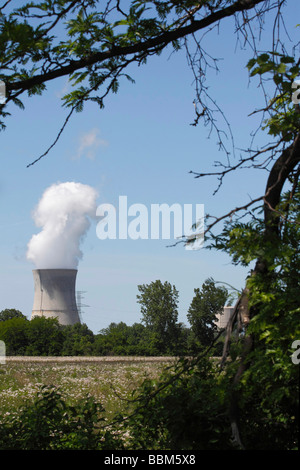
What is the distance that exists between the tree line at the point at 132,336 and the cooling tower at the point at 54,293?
120cm

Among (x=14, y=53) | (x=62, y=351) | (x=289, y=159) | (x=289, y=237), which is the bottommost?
(x=62, y=351)

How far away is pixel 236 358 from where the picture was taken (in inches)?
143

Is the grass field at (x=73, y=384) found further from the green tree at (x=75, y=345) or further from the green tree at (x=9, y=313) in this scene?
the green tree at (x=9, y=313)

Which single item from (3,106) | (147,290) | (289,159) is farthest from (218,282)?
(147,290)

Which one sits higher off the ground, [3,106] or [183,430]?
[3,106]

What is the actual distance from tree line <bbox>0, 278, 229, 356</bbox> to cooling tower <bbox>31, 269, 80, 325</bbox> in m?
1.20

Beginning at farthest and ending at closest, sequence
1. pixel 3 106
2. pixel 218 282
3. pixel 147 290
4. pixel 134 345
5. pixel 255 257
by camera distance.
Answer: pixel 147 290 < pixel 134 345 < pixel 3 106 < pixel 218 282 < pixel 255 257

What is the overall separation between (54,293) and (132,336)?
6.00 metres

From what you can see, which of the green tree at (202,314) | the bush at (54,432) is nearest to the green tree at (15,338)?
the green tree at (202,314)

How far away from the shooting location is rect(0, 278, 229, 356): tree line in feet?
106

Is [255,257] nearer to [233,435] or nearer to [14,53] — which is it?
[233,435]

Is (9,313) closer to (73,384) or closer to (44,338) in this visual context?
(44,338)

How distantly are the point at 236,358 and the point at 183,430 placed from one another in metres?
0.59

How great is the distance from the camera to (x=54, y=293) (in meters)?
37.6
